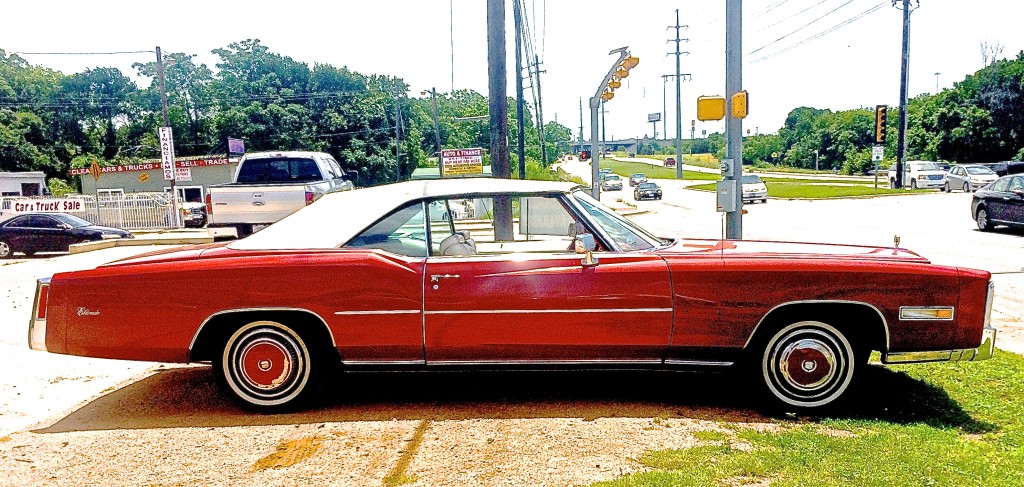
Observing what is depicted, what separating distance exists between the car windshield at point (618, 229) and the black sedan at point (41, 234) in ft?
58.6

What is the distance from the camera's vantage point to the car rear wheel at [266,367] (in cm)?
447

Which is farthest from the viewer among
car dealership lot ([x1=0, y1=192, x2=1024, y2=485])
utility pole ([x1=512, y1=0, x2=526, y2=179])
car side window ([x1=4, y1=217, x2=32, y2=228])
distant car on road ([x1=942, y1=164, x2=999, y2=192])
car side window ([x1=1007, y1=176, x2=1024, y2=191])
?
distant car on road ([x1=942, y1=164, x2=999, y2=192])

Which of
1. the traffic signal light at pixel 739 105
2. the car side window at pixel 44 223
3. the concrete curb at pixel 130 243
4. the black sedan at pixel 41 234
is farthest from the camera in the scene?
the car side window at pixel 44 223

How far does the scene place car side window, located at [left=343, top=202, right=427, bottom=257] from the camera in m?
4.56

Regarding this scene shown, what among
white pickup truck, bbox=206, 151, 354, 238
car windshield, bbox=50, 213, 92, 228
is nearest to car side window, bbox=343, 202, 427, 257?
white pickup truck, bbox=206, 151, 354, 238

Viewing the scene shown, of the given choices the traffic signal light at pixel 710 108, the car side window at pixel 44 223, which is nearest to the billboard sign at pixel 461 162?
the car side window at pixel 44 223

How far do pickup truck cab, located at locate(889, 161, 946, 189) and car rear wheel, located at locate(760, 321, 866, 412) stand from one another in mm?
37954

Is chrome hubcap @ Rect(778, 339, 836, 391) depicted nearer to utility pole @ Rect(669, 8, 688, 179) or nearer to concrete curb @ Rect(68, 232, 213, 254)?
concrete curb @ Rect(68, 232, 213, 254)

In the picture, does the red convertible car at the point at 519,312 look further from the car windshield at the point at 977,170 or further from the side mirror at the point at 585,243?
the car windshield at the point at 977,170

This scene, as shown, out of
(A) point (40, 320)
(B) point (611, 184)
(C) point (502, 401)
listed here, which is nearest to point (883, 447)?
(C) point (502, 401)

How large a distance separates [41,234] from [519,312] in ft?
60.7

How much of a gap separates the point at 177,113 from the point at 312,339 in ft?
255

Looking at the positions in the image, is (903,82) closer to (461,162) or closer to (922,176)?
(922,176)

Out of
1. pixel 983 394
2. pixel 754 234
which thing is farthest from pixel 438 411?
pixel 754 234
